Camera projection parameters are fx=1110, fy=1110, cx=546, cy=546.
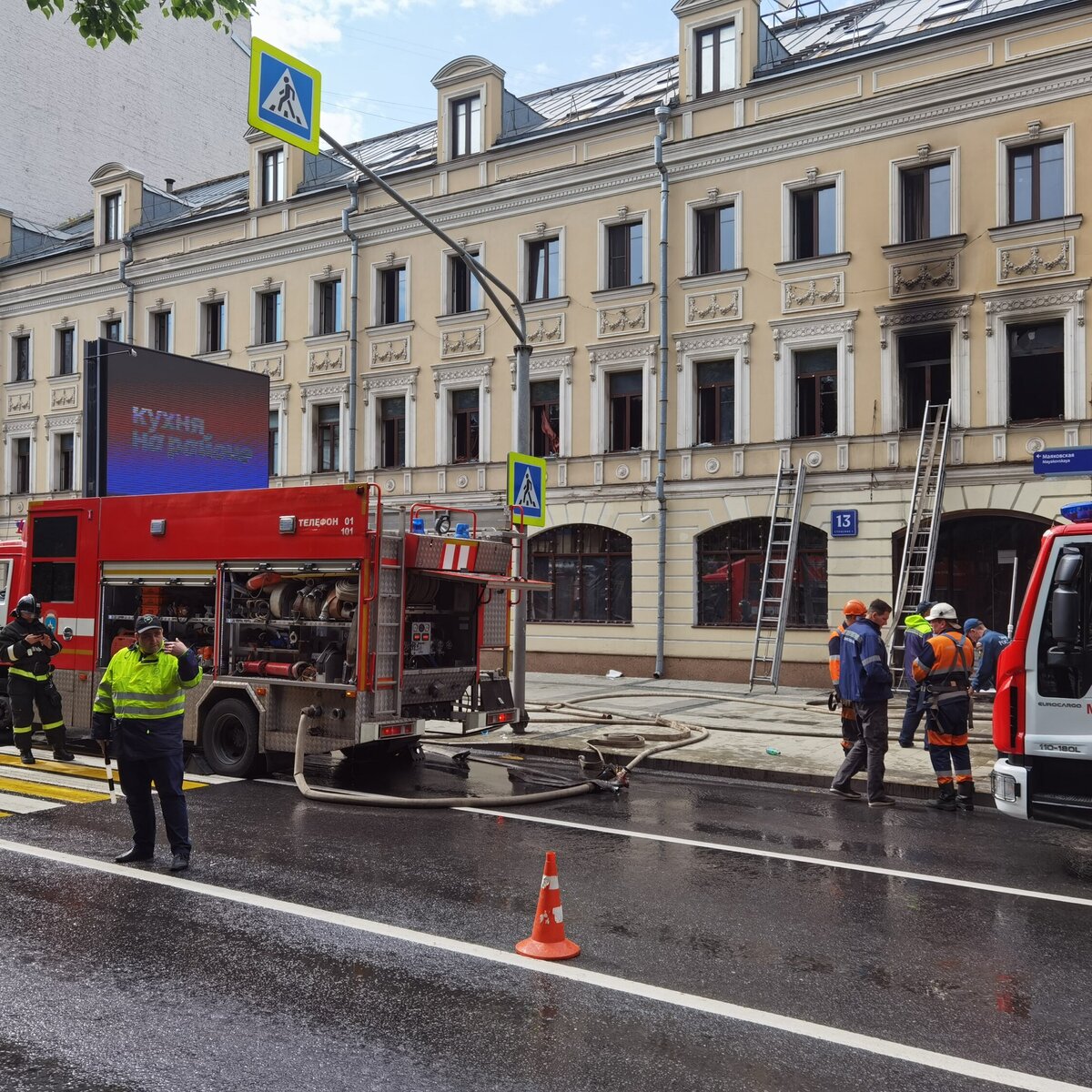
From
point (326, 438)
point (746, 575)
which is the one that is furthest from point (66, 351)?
point (746, 575)

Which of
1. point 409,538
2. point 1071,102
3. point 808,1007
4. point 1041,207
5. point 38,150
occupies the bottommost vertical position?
point 808,1007

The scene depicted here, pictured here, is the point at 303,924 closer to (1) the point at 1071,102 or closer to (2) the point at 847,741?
(2) the point at 847,741

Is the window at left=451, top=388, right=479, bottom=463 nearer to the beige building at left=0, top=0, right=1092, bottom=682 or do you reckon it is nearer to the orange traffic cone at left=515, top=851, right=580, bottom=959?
the beige building at left=0, top=0, right=1092, bottom=682

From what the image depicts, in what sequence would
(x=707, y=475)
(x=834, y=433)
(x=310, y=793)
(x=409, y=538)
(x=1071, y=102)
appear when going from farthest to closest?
1. (x=707, y=475)
2. (x=834, y=433)
3. (x=1071, y=102)
4. (x=409, y=538)
5. (x=310, y=793)

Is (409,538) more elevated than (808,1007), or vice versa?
(409,538)

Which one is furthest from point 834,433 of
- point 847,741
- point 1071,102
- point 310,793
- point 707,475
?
point 310,793

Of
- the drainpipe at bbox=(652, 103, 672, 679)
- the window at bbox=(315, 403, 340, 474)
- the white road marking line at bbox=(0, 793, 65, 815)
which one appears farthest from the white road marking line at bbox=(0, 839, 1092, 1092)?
the window at bbox=(315, 403, 340, 474)

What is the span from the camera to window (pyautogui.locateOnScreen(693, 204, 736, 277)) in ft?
72.1

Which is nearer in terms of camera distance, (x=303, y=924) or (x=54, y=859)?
(x=303, y=924)

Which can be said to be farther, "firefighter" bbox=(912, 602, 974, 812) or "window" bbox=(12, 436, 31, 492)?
A: "window" bbox=(12, 436, 31, 492)

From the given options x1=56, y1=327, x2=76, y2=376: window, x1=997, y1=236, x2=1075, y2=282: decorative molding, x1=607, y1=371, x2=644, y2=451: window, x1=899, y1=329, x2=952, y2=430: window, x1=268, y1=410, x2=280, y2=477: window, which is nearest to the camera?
x1=997, y1=236, x2=1075, y2=282: decorative molding

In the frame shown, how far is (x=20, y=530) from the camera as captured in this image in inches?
571

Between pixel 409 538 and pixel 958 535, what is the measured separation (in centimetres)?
1213

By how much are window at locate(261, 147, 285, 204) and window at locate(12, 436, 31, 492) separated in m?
10.8
